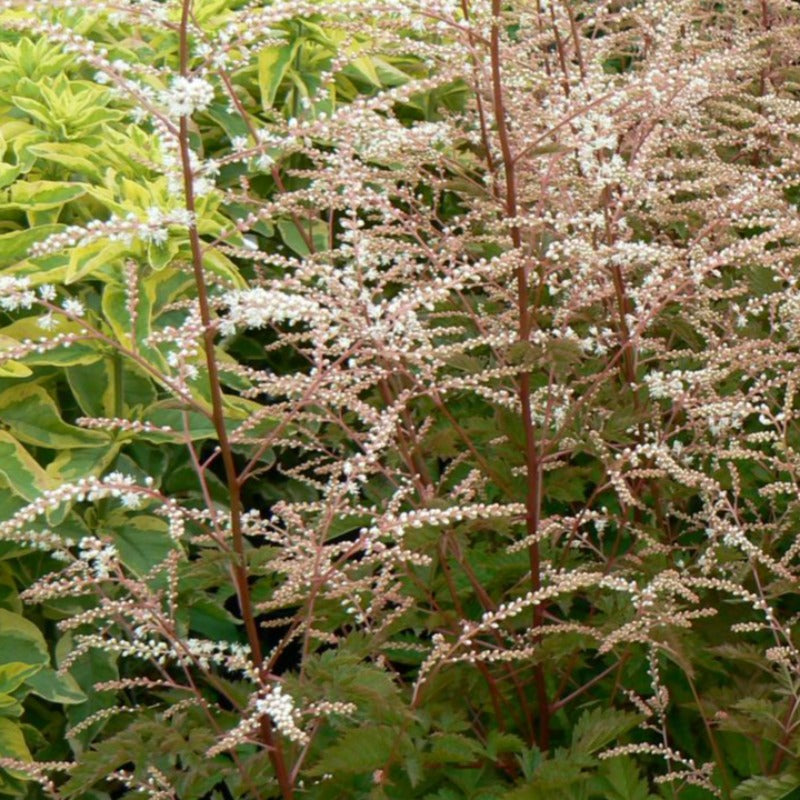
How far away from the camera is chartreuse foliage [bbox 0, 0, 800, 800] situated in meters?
2.01

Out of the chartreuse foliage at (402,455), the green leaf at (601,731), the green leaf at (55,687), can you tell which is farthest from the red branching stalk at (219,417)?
the green leaf at (55,687)

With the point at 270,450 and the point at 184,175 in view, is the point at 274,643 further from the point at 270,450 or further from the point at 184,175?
the point at 184,175

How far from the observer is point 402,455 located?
2541 millimetres

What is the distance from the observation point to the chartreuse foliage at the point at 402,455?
6.58 ft

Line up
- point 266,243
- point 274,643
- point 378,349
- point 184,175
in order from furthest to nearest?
1. point 266,243
2. point 274,643
3. point 378,349
4. point 184,175

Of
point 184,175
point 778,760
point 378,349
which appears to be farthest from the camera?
point 778,760

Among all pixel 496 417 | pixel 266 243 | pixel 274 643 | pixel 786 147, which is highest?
pixel 786 147

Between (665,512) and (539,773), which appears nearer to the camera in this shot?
(539,773)

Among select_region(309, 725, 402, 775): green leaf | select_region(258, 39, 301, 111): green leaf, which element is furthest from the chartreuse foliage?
select_region(258, 39, 301, 111): green leaf

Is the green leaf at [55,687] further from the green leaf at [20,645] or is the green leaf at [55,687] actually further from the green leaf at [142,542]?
the green leaf at [142,542]

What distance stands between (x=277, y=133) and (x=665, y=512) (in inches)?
57.1

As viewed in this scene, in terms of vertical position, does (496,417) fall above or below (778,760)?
above

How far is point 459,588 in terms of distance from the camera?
2.80m

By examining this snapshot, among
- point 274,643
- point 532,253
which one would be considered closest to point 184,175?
point 532,253
